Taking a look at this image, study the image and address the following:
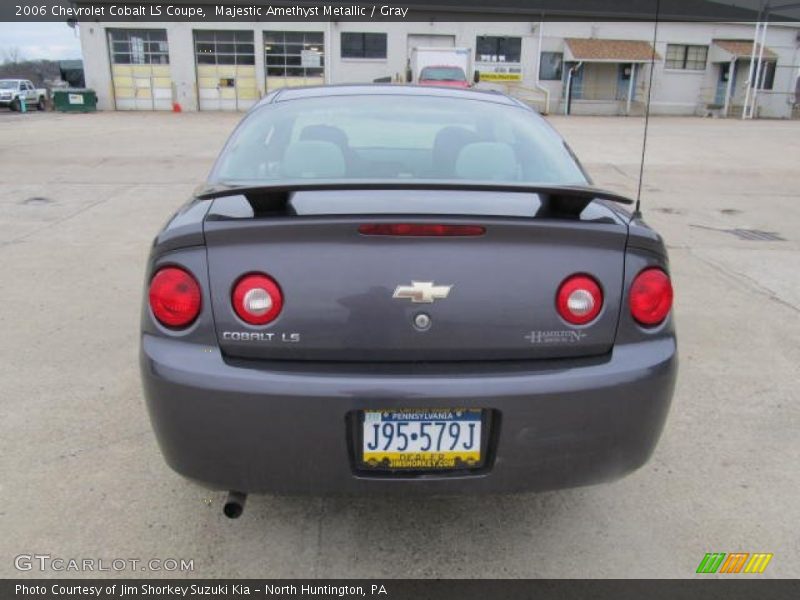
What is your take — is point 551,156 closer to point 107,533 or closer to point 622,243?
point 622,243

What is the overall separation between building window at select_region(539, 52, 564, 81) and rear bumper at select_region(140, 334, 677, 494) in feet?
115

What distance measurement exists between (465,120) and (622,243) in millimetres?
1287

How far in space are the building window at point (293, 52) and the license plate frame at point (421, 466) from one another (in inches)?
1318

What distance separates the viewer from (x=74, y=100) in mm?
31406

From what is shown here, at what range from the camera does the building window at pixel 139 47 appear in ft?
108

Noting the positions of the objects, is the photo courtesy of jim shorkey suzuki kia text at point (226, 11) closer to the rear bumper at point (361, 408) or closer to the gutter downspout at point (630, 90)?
the gutter downspout at point (630, 90)

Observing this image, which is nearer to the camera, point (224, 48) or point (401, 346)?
point (401, 346)

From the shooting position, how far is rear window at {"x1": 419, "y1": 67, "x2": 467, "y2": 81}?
23.0m

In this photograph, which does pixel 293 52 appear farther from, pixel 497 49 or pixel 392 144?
pixel 392 144

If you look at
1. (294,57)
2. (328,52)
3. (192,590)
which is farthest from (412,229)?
(294,57)

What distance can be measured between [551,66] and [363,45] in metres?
9.79

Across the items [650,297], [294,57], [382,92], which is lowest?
[650,297]

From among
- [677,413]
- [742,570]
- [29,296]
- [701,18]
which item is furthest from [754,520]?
[701,18]

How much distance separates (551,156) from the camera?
298 cm
